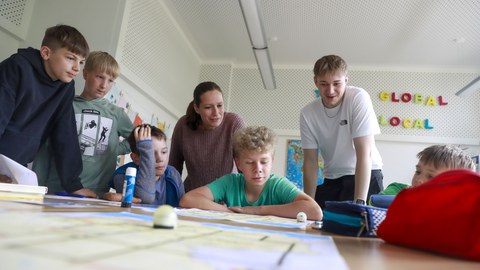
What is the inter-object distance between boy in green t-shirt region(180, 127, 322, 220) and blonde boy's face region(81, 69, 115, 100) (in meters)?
0.82

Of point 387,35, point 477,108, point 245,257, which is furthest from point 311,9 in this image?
point 245,257

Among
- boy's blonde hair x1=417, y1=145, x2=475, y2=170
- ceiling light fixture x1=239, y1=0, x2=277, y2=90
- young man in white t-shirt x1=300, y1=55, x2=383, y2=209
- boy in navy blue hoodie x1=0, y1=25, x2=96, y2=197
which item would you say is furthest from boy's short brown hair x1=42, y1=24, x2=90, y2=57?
boy's blonde hair x1=417, y1=145, x2=475, y2=170

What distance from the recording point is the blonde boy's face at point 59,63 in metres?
1.53

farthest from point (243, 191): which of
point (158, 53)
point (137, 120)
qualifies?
point (158, 53)

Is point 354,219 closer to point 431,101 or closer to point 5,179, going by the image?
point 5,179

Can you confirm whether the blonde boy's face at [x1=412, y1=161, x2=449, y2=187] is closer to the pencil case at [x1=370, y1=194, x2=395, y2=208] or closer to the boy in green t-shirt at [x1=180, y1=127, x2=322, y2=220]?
the pencil case at [x1=370, y1=194, x2=395, y2=208]

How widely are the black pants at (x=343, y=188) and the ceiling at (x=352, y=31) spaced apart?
75.7 inches

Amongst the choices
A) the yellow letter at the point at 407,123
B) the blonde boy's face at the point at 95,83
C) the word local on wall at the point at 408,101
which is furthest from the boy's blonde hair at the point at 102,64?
the yellow letter at the point at 407,123

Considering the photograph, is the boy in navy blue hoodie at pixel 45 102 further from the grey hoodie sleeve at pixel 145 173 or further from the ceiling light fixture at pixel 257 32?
the ceiling light fixture at pixel 257 32

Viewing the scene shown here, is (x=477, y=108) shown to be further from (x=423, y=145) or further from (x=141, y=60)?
(x=141, y=60)

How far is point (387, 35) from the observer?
3582mm

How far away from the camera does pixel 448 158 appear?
55.7 inches

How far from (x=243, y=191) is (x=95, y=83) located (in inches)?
39.1

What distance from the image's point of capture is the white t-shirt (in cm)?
167
